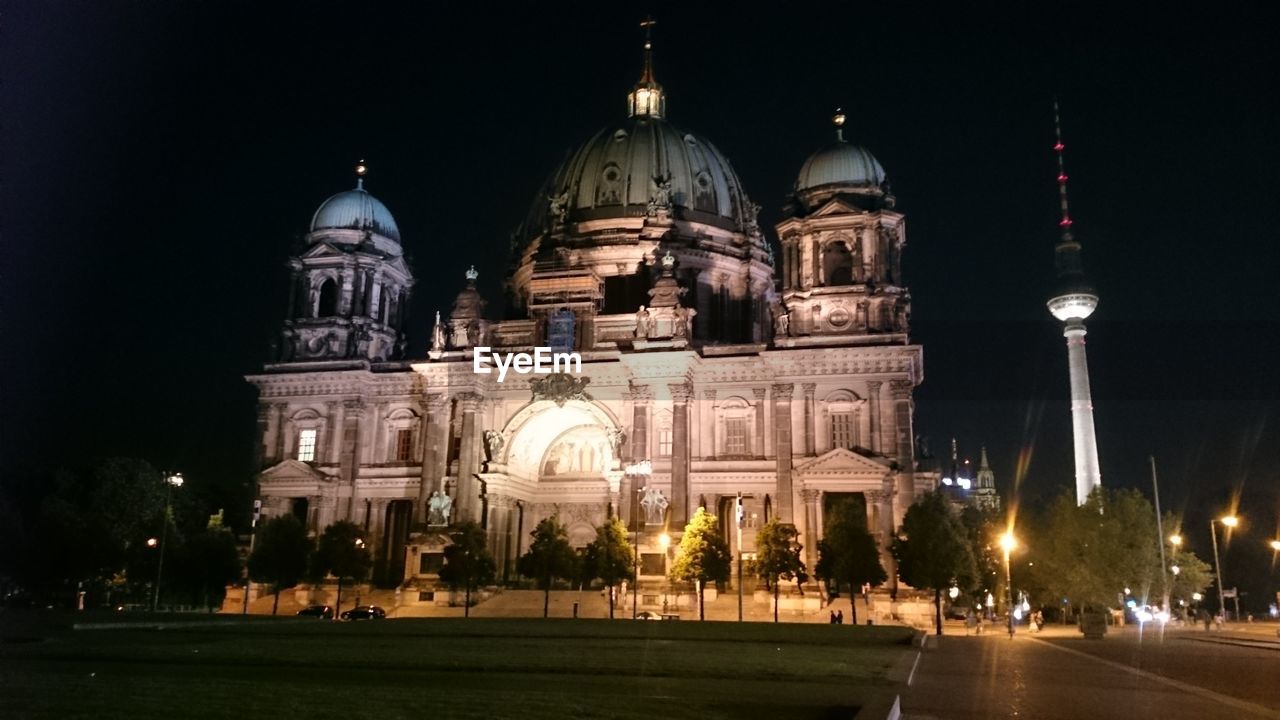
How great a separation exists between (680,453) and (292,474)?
27.7 meters

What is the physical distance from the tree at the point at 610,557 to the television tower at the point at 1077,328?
7424 centimetres

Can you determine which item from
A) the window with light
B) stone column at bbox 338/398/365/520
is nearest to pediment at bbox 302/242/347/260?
stone column at bbox 338/398/365/520

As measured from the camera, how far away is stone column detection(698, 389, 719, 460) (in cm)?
6469

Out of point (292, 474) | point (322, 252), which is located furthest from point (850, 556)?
point (322, 252)

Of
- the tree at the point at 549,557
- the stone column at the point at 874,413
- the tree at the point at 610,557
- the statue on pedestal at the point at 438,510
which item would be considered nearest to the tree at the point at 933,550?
the stone column at the point at 874,413

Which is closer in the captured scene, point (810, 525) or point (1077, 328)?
point (810, 525)

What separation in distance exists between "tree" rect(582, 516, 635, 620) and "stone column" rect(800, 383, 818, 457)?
13.1 m

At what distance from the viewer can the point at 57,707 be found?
12445 millimetres

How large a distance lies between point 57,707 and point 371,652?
39.1 feet

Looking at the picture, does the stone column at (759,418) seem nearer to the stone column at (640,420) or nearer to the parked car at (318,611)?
the stone column at (640,420)

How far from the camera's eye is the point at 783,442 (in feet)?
204

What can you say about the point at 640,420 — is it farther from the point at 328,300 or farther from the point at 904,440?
the point at 328,300

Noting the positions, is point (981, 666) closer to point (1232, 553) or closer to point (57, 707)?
point (57, 707)

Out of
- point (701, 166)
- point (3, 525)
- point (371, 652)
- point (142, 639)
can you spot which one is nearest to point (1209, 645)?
point (371, 652)
